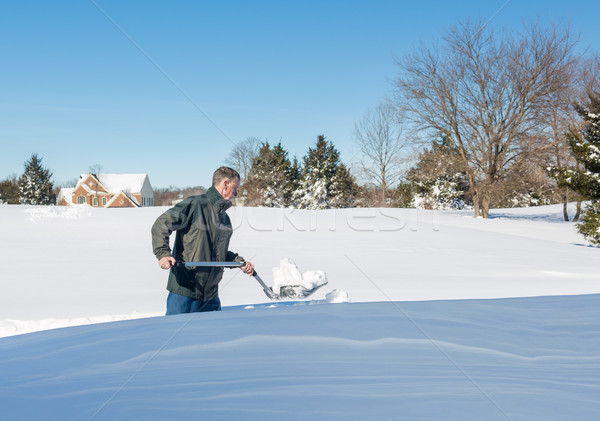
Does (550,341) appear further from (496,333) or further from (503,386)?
(503,386)

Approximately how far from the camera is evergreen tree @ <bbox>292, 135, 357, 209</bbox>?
1773 inches

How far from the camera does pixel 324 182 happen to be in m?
45.6

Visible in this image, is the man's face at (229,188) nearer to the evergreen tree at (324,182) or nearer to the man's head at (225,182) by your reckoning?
the man's head at (225,182)

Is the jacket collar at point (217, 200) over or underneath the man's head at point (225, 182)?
underneath

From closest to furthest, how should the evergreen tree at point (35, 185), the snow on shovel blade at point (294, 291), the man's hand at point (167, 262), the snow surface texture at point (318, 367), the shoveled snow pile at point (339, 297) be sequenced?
the snow surface texture at point (318, 367) → the man's hand at point (167, 262) → the shoveled snow pile at point (339, 297) → the snow on shovel blade at point (294, 291) → the evergreen tree at point (35, 185)

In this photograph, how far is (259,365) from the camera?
1823 mm

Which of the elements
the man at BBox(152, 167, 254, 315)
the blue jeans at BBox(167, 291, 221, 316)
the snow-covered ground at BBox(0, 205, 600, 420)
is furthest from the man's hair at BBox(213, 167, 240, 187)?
the snow-covered ground at BBox(0, 205, 600, 420)

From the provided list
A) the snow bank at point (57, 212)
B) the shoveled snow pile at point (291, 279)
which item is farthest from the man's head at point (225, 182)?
the snow bank at point (57, 212)

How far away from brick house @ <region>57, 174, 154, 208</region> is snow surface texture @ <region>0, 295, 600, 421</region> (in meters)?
65.3

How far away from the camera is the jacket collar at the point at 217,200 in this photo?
14.1 ft

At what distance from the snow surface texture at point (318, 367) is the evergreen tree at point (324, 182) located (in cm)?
4169

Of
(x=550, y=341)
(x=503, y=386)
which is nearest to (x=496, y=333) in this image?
(x=550, y=341)

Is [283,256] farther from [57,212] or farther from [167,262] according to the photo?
[57,212]

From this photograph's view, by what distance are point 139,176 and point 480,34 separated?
58.2 meters
